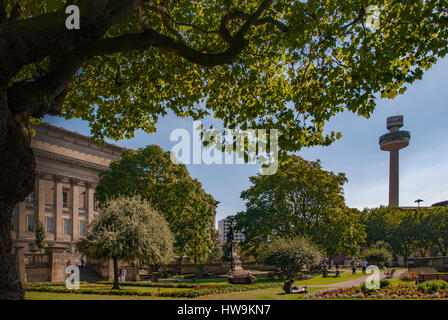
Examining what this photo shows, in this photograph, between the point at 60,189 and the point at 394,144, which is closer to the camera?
the point at 60,189

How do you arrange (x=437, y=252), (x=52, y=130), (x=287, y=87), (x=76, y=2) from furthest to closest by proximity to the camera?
(x=437, y=252)
(x=52, y=130)
(x=287, y=87)
(x=76, y=2)

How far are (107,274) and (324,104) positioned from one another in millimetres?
31824

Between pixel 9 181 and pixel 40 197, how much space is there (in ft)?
186

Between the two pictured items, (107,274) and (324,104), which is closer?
(324,104)

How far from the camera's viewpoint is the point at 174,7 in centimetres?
1486

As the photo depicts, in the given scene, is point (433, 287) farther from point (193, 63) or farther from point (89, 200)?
point (89, 200)

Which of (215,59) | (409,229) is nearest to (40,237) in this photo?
(215,59)

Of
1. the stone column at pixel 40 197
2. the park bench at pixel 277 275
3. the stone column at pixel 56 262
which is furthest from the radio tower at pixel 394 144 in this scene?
the stone column at pixel 56 262

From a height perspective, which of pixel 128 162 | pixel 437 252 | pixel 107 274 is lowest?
pixel 437 252

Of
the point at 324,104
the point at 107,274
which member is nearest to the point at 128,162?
the point at 107,274

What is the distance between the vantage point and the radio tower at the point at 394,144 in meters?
156

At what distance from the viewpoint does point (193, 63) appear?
12.6m

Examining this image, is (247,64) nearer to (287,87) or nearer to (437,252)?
(287,87)
